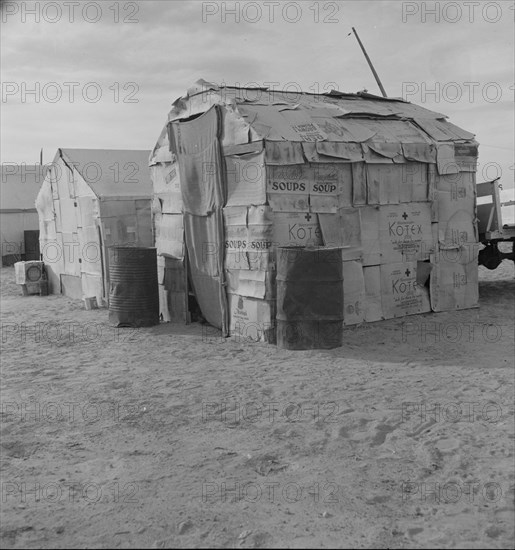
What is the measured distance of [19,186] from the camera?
77.8 ft

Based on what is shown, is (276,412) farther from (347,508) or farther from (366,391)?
(347,508)

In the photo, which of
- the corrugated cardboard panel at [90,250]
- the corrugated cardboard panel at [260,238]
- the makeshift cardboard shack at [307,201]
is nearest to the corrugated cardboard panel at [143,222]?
the corrugated cardboard panel at [90,250]

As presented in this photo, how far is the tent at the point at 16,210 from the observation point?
22.3 m

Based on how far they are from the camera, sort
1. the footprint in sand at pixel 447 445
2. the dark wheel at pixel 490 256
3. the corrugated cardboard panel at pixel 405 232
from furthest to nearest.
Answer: the dark wheel at pixel 490 256, the corrugated cardboard panel at pixel 405 232, the footprint in sand at pixel 447 445

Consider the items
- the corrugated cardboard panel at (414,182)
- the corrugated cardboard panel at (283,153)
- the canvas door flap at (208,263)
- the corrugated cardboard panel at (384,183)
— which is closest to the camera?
the corrugated cardboard panel at (283,153)

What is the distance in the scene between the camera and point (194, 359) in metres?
7.39

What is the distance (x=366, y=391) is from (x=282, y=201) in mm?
2826

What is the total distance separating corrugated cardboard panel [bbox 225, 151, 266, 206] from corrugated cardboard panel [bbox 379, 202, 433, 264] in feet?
6.29

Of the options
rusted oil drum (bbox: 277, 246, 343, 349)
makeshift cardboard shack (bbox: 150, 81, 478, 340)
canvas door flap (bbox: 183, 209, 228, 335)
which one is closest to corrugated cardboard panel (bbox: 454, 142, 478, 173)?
makeshift cardboard shack (bbox: 150, 81, 478, 340)

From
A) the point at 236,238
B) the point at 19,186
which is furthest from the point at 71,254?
the point at 19,186

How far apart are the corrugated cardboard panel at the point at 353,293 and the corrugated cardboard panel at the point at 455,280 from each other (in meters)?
1.39

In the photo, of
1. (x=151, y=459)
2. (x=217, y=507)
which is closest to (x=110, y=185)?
(x=151, y=459)

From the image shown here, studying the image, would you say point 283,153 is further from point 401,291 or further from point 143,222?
point 143,222

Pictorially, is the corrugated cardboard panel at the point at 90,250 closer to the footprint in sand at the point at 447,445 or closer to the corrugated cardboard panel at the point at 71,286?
the corrugated cardboard panel at the point at 71,286
